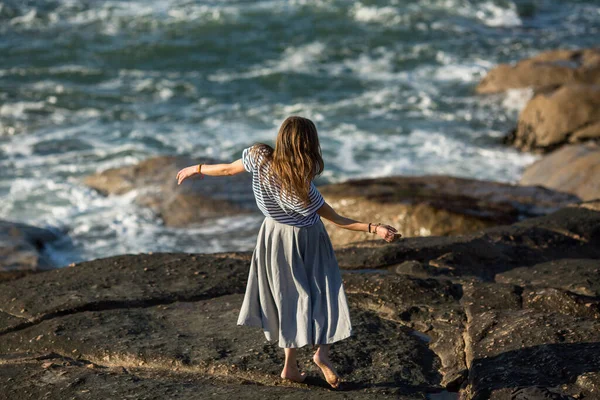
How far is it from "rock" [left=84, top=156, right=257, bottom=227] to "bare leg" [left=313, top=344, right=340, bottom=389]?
6.52m

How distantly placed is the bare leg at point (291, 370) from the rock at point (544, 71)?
1402 centimetres

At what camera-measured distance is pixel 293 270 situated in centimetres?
444

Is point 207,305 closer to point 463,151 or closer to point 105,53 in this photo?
point 463,151

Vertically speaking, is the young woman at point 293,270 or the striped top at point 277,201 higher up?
the striped top at point 277,201

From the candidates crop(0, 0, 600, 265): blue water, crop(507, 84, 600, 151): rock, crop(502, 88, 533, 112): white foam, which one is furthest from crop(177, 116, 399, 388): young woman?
crop(502, 88, 533, 112): white foam

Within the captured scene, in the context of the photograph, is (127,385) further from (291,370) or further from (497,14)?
(497,14)

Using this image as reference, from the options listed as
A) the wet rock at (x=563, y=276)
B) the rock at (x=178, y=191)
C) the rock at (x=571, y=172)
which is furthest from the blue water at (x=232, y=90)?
the wet rock at (x=563, y=276)

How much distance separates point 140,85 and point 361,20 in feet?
24.5

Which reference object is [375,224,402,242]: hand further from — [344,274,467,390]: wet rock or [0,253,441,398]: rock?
[344,274,467,390]: wet rock

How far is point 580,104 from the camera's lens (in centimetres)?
1447

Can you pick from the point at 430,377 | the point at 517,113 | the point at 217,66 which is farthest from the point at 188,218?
the point at 217,66

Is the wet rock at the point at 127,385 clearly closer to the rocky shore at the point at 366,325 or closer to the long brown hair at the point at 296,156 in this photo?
the rocky shore at the point at 366,325

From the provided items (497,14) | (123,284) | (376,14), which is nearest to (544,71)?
(376,14)

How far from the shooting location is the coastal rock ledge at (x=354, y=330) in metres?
4.51
